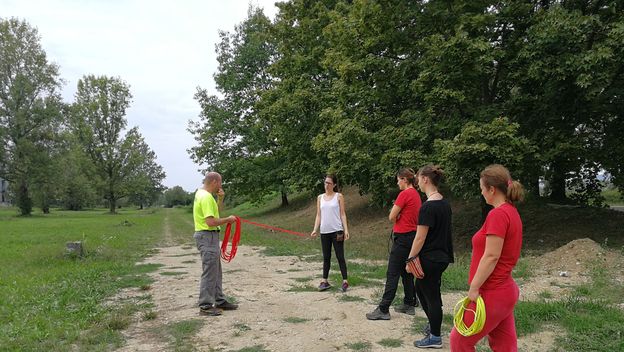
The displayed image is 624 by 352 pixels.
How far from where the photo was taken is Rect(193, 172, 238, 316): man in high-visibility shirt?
639 centimetres

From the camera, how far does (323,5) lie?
68.6 feet

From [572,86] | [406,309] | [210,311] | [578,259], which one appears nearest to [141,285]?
[210,311]

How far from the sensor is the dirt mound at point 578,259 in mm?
8500

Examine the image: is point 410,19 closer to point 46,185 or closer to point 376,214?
point 376,214

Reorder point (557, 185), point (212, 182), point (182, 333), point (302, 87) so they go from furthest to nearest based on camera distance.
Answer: point (302, 87) < point (557, 185) < point (212, 182) < point (182, 333)

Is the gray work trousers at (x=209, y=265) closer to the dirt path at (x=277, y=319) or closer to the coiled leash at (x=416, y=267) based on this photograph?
the dirt path at (x=277, y=319)

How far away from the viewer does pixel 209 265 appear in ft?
21.3

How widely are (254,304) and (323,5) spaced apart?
1709cm

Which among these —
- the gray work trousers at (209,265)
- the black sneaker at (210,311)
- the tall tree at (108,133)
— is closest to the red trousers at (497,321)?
the black sneaker at (210,311)

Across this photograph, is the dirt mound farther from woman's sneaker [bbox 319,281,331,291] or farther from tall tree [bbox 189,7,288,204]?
tall tree [bbox 189,7,288,204]

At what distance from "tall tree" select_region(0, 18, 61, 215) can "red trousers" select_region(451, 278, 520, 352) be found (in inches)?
1756

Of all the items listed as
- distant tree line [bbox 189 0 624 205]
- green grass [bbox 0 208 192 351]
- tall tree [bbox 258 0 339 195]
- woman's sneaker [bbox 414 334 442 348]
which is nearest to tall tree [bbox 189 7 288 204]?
tall tree [bbox 258 0 339 195]

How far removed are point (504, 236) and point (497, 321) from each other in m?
0.62

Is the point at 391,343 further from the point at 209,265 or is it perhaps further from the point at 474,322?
A: the point at 209,265
